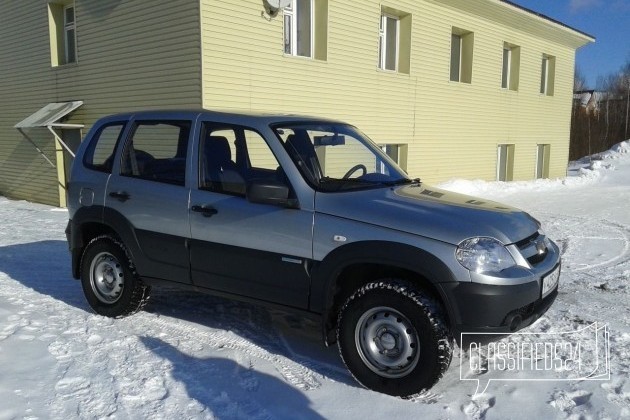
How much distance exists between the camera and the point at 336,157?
4660 millimetres

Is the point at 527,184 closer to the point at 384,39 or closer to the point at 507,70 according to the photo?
the point at 507,70

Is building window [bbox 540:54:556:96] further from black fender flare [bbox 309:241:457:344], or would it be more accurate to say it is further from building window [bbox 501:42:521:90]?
black fender flare [bbox 309:241:457:344]

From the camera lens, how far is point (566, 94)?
22062mm

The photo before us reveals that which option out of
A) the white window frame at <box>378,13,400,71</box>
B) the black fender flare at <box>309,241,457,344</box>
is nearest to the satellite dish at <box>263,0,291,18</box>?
the white window frame at <box>378,13,400,71</box>

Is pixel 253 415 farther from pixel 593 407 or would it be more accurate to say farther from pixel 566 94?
pixel 566 94

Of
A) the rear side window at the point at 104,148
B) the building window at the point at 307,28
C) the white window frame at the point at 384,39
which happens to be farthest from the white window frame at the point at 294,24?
the rear side window at the point at 104,148

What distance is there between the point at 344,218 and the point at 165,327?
2.18 meters

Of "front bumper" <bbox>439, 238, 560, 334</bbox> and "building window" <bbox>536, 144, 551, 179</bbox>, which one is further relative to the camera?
"building window" <bbox>536, 144, 551, 179</bbox>

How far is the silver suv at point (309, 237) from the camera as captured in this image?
11.5ft

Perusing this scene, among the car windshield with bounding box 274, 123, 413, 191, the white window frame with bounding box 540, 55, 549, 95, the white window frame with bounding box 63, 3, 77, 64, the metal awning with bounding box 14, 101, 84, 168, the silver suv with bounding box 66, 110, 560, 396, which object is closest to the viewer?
the silver suv with bounding box 66, 110, 560, 396

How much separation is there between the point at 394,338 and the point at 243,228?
1402 mm

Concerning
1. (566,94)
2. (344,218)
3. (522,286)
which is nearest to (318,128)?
(344,218)

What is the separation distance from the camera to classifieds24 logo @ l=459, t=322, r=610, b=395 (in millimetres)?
3947

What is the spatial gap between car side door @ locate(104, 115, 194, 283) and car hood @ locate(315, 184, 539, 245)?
4.54ft
